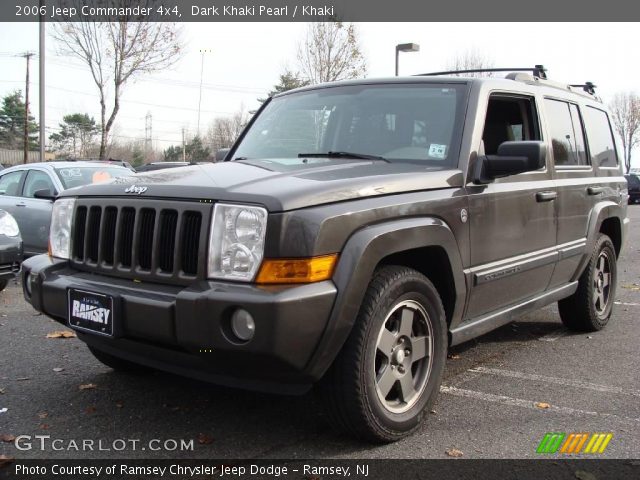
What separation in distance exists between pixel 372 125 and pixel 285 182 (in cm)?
123

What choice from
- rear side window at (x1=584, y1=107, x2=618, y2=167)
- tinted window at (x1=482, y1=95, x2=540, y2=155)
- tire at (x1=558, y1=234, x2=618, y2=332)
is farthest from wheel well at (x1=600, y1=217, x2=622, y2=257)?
tinted window at (x1=482, y1=95, x2=540, y2=155)

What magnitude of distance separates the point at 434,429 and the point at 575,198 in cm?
233

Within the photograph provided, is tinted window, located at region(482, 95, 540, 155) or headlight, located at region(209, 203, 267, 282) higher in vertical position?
tinted window, located at region(482, 95, 540, 155)

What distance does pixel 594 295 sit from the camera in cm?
538

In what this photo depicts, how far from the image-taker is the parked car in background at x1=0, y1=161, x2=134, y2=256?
342 inches

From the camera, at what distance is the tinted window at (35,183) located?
8.80 metres

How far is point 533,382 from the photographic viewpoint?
414 cm

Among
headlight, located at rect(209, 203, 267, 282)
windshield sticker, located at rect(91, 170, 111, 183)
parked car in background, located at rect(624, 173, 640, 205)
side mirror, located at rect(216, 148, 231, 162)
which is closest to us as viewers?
headlight, located at rect(209, 203, 267, 282)

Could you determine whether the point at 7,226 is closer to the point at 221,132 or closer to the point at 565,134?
the point at 565,134

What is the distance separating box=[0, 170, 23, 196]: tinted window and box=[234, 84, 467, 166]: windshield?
6.15 metres

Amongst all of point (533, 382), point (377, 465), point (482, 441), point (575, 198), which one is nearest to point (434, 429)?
point (482, 441)

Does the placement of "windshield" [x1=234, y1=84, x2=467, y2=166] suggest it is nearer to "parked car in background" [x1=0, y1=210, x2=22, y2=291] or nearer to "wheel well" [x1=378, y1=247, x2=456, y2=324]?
"wheel well" [x1=378, y1=247, x2=456, y2=324]

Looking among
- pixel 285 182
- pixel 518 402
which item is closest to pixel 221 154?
pixel 285 182

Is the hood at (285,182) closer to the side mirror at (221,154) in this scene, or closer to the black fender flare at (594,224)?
the side mirror at (221,154)
